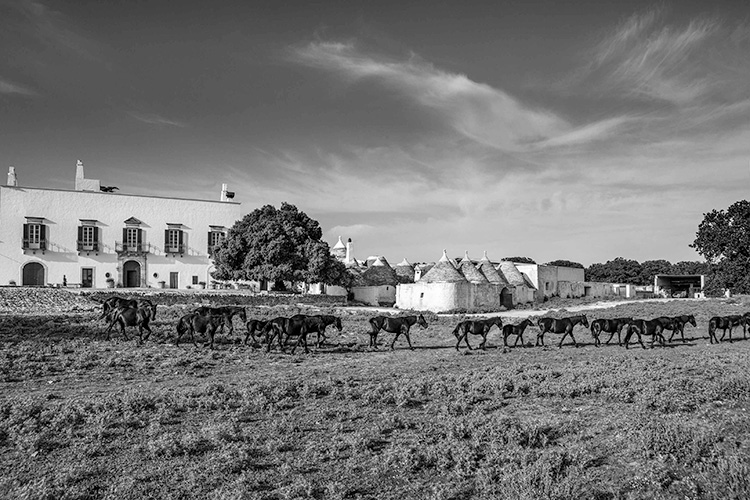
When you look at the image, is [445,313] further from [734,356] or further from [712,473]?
[712,473]

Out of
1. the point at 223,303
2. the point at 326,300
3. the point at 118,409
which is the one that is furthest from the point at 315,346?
the point at 326,300

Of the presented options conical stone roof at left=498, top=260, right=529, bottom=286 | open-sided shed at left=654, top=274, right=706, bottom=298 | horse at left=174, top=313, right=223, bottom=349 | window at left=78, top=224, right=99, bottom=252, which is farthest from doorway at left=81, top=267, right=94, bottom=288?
open-sided shed at left=654, top=274, right=706, bottom=298

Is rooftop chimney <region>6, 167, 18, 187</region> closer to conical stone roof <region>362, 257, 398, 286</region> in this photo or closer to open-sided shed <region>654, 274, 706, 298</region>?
conical stone roof <region>362, 257, 398, 286</region>

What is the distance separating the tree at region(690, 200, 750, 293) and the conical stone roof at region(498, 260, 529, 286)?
59.8 ft

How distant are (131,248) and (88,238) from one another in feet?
12.4

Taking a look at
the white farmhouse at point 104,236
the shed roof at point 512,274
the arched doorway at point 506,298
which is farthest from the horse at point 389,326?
the white farmhouse at point 104,236

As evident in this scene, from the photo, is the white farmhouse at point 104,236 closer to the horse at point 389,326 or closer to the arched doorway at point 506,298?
the arched doorway at point 506,298

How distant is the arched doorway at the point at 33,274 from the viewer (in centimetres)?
4919

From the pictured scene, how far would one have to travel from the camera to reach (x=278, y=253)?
43906 millimetres

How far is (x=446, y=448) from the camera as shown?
7891mm

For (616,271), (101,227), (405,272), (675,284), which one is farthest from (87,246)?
(616,271)

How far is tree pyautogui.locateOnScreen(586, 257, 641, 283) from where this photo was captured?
101 metres

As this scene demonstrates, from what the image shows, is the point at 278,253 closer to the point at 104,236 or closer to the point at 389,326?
the point at 104,236

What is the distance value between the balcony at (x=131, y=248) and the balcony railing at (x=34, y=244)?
5.97 m
